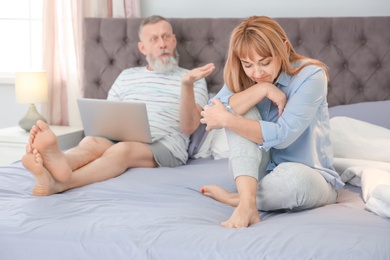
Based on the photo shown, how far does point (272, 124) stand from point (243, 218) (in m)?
0.33

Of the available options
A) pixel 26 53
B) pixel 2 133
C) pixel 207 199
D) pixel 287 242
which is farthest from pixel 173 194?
pixel 26 53

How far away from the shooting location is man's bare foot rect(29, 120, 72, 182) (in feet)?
7.18

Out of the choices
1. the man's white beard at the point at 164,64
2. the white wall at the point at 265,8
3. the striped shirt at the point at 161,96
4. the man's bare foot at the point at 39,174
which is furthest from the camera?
the white wall at the point at 265,8

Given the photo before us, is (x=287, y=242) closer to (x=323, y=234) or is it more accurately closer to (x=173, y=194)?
(x=323, y=234)

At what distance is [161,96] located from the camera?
296 centimetres

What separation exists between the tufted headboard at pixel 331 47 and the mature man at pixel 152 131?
15 cm

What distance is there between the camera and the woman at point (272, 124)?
197 centimetres

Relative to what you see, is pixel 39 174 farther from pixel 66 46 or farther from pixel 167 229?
pixel 66 46

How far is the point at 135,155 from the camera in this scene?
2627 mm

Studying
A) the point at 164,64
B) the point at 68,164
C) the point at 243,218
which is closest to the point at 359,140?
the point at 243,218

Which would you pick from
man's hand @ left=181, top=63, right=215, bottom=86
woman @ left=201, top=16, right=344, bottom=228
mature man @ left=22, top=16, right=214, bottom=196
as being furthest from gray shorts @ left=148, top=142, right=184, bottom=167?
woman @ left=201, top=16, right=344, bottom=228

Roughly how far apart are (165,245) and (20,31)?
8.63 feet

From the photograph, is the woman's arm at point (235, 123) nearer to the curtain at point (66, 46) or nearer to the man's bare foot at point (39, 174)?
the man's bare foot at point (39, 174)

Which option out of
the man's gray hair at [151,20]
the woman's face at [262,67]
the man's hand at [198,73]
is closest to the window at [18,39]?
the man's gray hair at [151,20]
